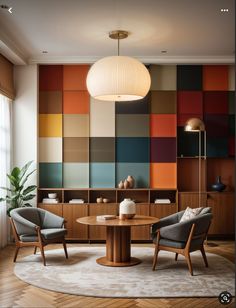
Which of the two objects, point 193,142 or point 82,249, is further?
point 193,142

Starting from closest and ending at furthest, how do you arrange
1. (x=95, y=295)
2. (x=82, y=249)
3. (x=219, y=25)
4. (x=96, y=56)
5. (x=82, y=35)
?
(x=95, y=295), (x=219, y=25), (x=82, y=35), (x=82, y=249), (x=96, y=56)

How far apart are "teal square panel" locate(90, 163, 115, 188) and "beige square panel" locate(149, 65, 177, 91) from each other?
5.12 feet

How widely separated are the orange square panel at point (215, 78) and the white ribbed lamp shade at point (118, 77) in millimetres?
2695

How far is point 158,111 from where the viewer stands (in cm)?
793

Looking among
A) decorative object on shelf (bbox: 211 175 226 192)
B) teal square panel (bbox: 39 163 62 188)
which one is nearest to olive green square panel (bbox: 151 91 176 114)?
decorative object on shelf (bbox: 211 175 226 192)

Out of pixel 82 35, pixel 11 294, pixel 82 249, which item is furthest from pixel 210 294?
pixel 82 35

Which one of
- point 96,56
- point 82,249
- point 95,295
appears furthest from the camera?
point 96,56

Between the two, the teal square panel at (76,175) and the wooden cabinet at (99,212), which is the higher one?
the teal square panel at (76,175)

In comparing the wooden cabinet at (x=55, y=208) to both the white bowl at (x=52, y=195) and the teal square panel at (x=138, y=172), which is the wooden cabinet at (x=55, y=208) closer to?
the white bowl at (x=52, y=195)

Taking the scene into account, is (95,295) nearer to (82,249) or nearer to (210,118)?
(82,249)

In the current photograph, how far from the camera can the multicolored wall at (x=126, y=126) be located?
7910 millimetres

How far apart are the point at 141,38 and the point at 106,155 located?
7.24 ft

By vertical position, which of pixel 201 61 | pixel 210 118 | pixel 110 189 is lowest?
pixel 110 189

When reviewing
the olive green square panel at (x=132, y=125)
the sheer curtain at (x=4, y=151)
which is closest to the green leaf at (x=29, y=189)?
the sheer curtain at (x=4, y=151)
